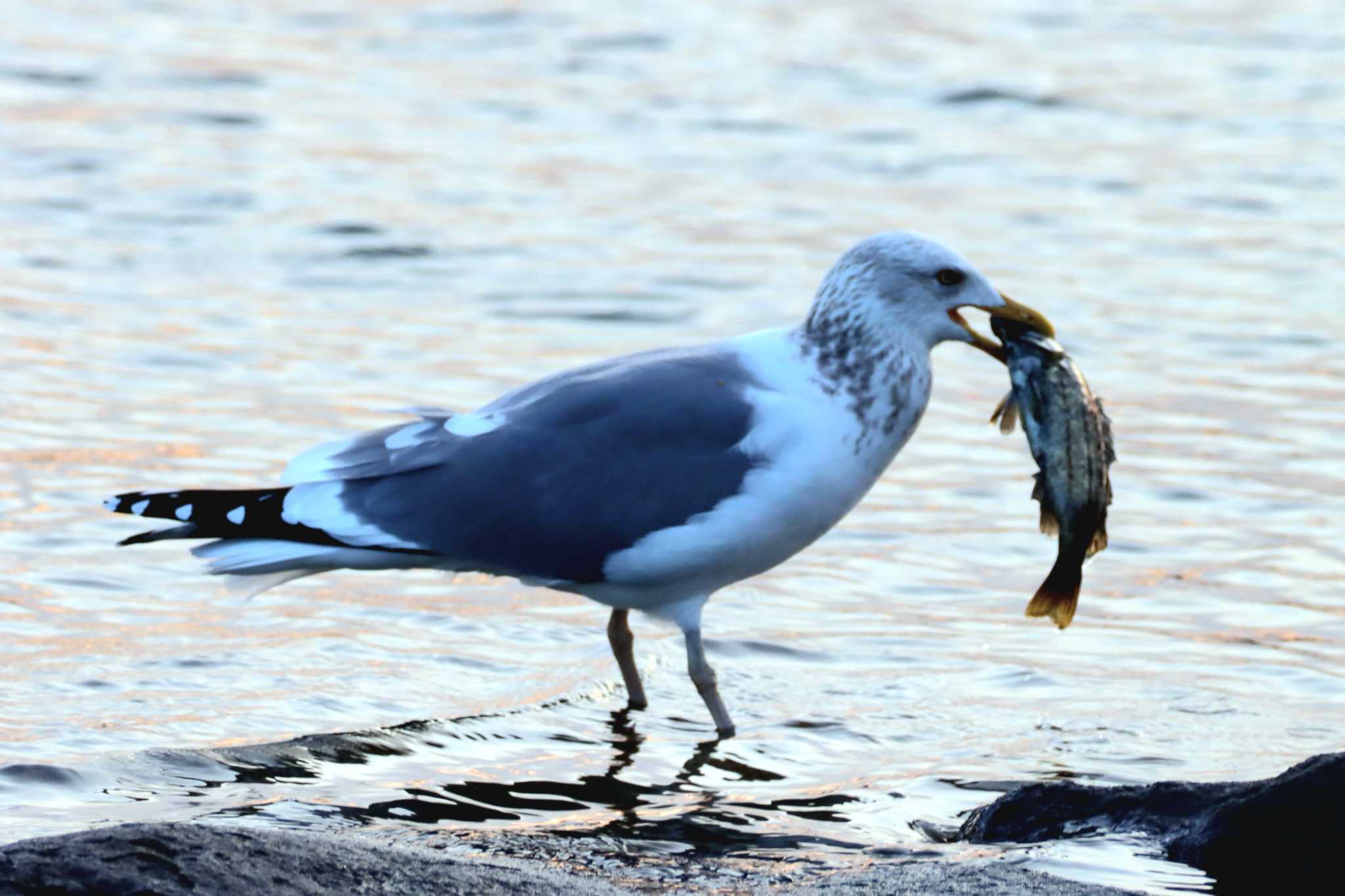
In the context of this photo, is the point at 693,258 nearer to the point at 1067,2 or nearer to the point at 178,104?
the point at 178,104

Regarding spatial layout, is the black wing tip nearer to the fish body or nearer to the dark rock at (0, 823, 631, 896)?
the dark rock at (0, 823, 631, 896)

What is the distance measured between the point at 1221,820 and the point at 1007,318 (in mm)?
1657

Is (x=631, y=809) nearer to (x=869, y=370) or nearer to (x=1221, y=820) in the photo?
(x=869, y=370)

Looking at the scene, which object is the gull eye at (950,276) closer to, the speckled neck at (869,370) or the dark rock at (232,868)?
the speckled neck at (869,370)

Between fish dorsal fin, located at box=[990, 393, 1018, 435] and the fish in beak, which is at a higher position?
the fish in beak

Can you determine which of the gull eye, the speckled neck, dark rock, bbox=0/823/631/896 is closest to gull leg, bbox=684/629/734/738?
the speckled neck

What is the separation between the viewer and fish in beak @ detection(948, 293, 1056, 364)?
587 centimetres

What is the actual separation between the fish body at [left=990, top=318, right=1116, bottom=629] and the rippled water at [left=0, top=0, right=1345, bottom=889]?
0.53 metres

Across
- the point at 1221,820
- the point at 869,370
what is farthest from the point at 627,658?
the point at 1221,820

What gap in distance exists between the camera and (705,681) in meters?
6.08

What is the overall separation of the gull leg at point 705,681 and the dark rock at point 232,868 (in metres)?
1.86

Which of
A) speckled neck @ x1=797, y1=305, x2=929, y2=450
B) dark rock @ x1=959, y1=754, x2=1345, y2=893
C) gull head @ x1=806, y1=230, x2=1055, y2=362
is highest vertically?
gull head @ x1=806, y1=230, x2=1055, y2=362

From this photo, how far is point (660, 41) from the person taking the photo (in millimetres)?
17234

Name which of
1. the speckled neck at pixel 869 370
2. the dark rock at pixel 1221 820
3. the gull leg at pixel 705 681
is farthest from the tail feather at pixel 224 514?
the dark rock at pixel 1221 820
